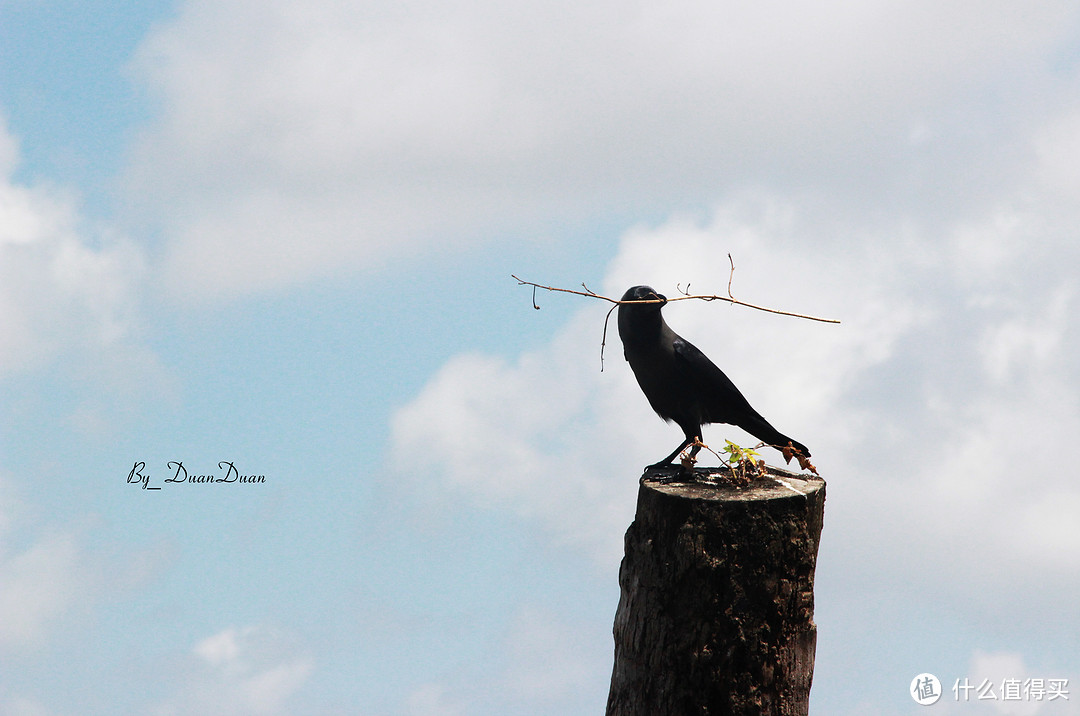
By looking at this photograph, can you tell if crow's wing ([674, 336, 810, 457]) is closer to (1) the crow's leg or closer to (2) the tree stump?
(1) the crow's leg

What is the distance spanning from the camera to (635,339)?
582 centimetres

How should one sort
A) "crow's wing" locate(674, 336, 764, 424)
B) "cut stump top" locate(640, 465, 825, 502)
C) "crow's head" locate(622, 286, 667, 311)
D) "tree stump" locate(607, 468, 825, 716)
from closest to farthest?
1. "tree stump" locate(607, 468, 825, 716)
2. "cut stump top" locate(640, 465, 825, 502)
3. "crow's head" locate(622, 286, 667, 311)
4. "crow's wing" locate(674, 336, 764, 424)

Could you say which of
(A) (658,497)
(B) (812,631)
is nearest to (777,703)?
(B) (812,631)

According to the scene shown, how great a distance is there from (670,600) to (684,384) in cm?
179

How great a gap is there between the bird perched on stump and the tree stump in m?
1.25

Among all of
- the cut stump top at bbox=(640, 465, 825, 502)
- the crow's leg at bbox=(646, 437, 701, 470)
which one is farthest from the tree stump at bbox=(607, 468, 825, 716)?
the crow's leg at bbox=(646, 437, 701, 470)

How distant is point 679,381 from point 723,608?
1836 mm

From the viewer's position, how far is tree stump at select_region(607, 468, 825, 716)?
443 centimetres

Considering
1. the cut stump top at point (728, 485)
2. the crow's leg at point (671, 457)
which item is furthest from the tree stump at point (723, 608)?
the crow's leg at point (671, 457)

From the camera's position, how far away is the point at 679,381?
5.95 meters

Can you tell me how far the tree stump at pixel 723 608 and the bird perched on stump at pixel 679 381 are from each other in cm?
125

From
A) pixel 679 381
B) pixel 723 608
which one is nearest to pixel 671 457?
pixel 679 381

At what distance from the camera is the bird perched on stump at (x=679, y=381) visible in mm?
5805

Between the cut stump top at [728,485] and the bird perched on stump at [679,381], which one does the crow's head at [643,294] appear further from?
the cut stump top at [728,485]
